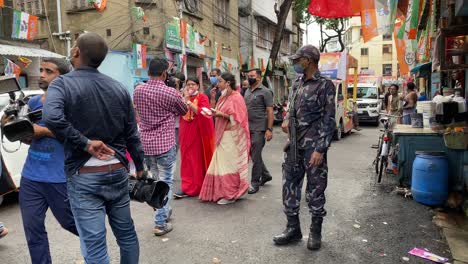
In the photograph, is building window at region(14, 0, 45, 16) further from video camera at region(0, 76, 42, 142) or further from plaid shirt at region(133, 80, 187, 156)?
video camera at region(0, 76, 42, 142)

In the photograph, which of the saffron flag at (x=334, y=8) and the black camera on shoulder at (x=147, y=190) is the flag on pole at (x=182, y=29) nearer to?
the saffron flag at (x=334, y=8)

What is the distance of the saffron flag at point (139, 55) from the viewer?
1471cm

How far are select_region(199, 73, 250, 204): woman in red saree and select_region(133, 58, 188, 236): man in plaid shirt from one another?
130cm

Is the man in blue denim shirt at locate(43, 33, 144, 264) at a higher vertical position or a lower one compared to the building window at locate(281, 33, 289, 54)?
lower

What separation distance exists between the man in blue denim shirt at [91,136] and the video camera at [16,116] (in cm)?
28

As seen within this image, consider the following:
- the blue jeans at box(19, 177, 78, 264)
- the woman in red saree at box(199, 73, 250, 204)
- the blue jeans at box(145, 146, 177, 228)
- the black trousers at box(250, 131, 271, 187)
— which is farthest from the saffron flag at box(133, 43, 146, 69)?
Answer: the blue jeans at box(19, 177, 78, 264)

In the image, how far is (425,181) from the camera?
5.50 meters

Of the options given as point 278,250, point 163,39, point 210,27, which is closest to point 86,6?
point 163,39

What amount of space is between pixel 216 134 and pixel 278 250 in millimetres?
2331

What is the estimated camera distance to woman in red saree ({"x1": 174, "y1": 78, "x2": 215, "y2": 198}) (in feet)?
19.9

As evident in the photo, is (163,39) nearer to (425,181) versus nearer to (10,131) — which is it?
(425,181)

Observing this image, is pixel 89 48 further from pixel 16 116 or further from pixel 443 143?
pixel 443 143

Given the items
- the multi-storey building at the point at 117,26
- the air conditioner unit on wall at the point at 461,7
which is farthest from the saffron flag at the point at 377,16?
the multi-storey building at the point at 117,26

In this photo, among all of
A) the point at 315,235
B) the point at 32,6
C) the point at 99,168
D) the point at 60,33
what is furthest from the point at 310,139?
the point at 32,6
